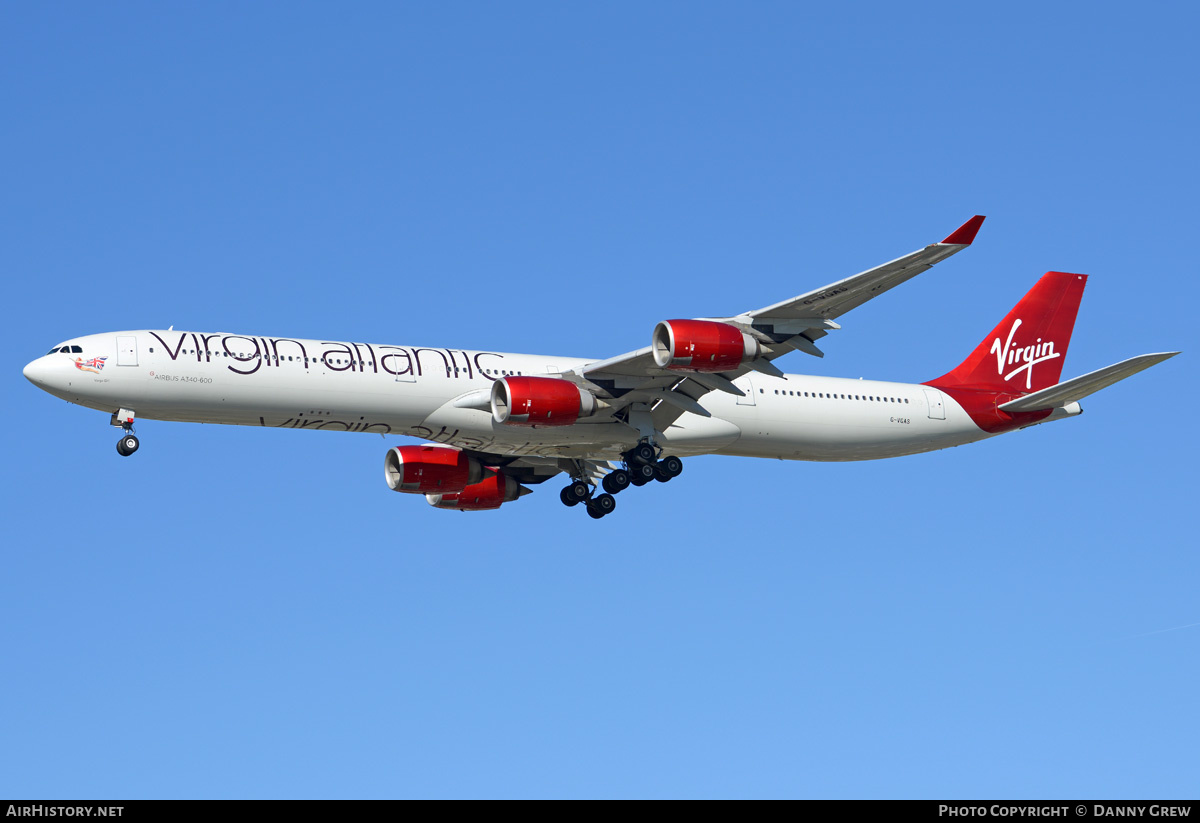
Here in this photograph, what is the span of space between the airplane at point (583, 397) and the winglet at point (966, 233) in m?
0.05

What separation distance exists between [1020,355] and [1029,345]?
0.52m

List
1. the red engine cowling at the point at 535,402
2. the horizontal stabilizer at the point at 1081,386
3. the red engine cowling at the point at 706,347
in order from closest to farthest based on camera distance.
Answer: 1. the red engine cowling at the point at 706,347
2. the horizontal stabilizer at the point at 1081,386
3. the red engine cowling at the point at 535,402

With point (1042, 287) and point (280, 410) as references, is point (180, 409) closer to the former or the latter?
point (280, 410)

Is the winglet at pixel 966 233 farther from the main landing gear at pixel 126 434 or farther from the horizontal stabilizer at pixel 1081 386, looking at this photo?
the main landing gear at pixel 126 434

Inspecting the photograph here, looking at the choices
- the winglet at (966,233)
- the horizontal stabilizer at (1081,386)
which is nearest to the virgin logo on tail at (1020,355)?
the horizontal stabilizer at (1081,386)

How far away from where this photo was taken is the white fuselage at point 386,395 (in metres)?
37.5

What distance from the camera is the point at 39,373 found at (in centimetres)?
3741

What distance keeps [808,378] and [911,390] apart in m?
4.08

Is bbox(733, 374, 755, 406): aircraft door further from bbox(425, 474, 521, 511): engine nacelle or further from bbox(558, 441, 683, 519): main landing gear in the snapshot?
bbox(425, 474, 521, 511): engine nacelle

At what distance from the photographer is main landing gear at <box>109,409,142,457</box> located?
124 ft

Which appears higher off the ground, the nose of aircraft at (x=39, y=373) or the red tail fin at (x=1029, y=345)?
the red tail fin at (x=1029, y=345)
